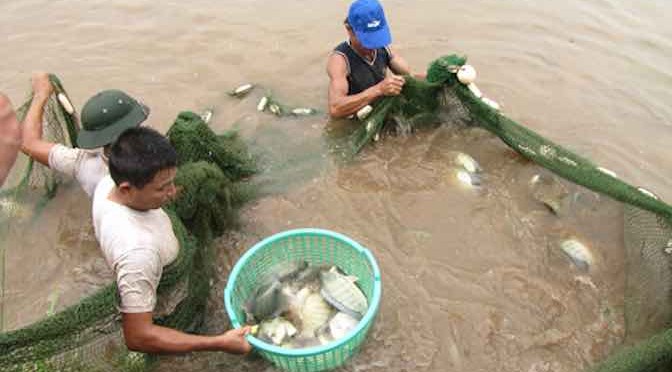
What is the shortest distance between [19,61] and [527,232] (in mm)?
5583

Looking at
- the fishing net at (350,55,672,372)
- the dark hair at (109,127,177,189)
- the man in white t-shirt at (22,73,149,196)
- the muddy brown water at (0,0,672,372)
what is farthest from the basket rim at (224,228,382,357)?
the fishing net at (350,55,672,372)

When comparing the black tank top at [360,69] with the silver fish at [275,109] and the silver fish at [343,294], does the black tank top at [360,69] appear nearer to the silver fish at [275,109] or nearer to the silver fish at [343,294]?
the silver fish at [275,109]

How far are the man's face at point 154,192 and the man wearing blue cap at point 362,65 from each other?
2310 millimetres

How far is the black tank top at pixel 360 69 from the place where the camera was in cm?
490

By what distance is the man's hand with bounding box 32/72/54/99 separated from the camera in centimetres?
385

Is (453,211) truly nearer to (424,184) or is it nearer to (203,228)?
(424,184)

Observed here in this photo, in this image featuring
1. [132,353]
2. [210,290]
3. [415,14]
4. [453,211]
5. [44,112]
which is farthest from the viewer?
[415,14]

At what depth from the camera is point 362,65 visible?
4.92 meters

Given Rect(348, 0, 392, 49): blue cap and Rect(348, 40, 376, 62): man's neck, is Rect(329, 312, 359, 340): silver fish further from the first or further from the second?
Rect(348, 40, 376, 62): man's neck

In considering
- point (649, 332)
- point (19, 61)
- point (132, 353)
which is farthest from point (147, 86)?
point (649, 332)

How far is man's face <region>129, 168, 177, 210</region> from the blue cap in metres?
2.51

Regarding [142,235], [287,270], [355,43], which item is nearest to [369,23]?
[355,43]

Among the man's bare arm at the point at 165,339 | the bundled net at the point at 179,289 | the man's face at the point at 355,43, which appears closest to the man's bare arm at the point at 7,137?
the bundled net at the point at 179,289

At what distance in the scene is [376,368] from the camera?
327cm
